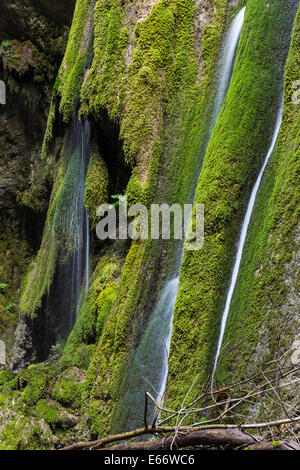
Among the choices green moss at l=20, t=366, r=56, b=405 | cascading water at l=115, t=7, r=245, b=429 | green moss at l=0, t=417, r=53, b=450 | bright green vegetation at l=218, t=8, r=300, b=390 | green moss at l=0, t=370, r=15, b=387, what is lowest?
green moss at l=0, t=370, r=15, b=387

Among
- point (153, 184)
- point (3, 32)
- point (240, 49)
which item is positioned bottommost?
point (153, 184)

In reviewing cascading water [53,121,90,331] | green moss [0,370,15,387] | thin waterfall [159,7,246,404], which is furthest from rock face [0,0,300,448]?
green moss [0,370,15,387]

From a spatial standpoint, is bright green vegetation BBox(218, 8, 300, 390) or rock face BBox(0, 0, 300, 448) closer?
bright green vegetation BBox(218, 8, 300, 390)

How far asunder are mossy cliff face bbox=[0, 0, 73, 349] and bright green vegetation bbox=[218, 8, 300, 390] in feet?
32.0

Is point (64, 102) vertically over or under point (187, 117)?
over

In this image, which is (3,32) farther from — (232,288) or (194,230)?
(232,288)

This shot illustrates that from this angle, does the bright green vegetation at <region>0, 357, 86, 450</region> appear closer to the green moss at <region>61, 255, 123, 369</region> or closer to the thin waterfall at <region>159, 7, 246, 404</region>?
the green moss at <region>61, 255, 123, 369</region>

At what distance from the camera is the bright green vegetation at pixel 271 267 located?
3.89 metres

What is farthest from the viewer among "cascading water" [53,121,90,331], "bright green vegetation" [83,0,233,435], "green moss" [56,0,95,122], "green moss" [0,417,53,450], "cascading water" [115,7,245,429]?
"green moss" [56,0,95,122]

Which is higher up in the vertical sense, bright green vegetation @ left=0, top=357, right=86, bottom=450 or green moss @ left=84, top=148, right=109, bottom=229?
green moss @ left=84, top=148, right=109, bottom=229

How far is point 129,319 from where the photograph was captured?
635 centimetres

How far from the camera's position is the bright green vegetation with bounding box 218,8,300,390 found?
12.8 feet
